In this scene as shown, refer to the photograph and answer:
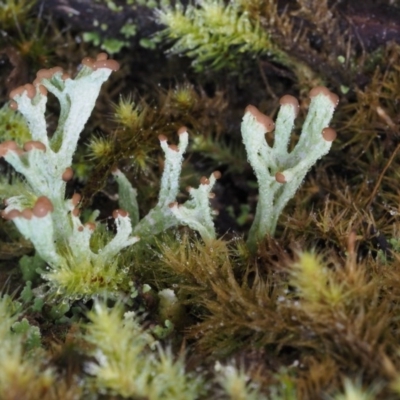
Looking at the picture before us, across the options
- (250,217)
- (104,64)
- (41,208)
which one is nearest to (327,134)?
(250,217)

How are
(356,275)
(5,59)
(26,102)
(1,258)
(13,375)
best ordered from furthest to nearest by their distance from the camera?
(5,59) → (1,258) → (26,102) → (356,275) → (13,375)

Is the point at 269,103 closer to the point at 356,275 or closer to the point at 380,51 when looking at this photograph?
the point at 380,51

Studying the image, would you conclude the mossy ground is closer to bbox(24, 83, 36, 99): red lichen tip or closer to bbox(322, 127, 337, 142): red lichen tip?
bbox(322, 127, 337, 142): red lichen tip

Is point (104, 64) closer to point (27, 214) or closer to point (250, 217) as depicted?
point (27, 214)

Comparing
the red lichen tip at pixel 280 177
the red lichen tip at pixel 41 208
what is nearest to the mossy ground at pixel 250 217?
the red lichen tip at pixel 280 177

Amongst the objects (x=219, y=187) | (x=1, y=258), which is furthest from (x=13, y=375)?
(x=219, y=187)

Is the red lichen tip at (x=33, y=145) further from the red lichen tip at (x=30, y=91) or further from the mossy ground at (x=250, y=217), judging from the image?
the mossy ground at (x=250, y=217)

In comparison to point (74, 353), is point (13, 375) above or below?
above

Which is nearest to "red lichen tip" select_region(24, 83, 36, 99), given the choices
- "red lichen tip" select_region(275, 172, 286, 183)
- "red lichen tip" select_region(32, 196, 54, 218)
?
"red lichen tip" select_region(32, 196, 54, 218)
